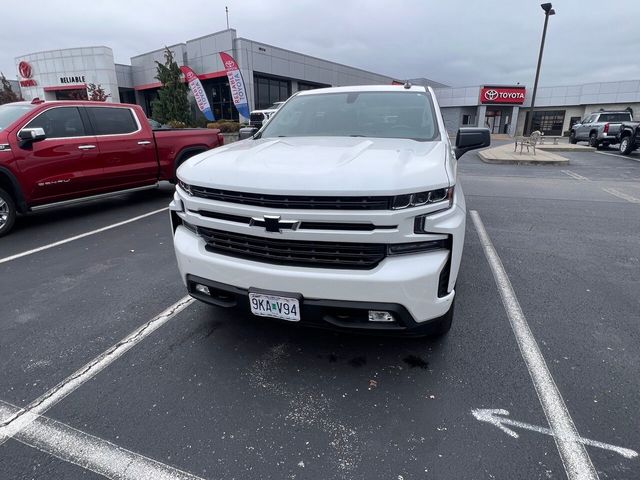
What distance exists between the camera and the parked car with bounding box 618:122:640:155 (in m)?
17.7

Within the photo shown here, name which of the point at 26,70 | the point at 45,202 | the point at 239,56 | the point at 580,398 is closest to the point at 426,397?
the point at 580,398

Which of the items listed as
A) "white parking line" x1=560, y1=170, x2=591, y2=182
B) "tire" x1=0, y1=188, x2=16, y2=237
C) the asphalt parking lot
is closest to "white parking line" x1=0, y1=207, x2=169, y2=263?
the asphalt parking lot

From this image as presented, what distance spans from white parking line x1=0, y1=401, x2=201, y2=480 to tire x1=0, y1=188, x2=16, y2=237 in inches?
182

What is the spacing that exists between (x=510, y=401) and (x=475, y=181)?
31.5 feet

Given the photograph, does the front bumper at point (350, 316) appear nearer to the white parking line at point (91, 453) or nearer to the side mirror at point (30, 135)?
the white parking line at point (91, 453)

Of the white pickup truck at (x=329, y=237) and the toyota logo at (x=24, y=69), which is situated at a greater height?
the toyota logo at (x=24, y=69)

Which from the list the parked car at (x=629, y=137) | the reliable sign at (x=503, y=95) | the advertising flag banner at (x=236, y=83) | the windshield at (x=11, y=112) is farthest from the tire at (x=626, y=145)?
the reliable sign at (x=503, y=95)

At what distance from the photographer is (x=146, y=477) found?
190cm

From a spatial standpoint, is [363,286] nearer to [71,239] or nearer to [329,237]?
[329,237]

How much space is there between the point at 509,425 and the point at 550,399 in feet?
1.29

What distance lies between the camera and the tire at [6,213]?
5656 millimetres

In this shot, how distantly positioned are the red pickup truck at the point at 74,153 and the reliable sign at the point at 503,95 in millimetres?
43947

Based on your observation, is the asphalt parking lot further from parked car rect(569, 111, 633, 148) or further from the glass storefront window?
the glass storefront window

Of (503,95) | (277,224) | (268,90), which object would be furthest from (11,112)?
(503,95)
